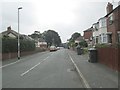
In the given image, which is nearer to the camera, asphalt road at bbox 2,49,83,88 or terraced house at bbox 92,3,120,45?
asphalt road at bbox 2,49,83,88

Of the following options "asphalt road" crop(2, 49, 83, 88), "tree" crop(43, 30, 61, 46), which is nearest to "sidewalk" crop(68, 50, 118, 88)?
"asphalt road" crop(2, 49, 83, 88)

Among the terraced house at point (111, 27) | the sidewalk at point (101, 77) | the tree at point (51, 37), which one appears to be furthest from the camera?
the tree at point (51, 37)

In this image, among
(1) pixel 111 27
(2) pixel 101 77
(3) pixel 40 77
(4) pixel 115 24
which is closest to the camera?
(2) pixel 101 77

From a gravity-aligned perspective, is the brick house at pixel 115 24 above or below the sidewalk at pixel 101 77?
above

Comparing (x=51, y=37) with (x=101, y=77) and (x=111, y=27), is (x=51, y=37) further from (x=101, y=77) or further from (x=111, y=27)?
(x=101, y=77)

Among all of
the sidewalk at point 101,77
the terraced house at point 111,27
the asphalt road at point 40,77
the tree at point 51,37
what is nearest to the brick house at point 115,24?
the terraced house at point 111,27

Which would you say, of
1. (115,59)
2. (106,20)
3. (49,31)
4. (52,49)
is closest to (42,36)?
(49,31)

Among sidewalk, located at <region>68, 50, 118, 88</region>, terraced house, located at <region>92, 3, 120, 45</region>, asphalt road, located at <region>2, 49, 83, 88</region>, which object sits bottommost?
asphalt road, located at <region>2, 49, 83, 88</region>

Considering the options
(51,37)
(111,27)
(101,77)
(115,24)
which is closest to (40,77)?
(101,77)

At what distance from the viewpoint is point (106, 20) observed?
44.5 metres

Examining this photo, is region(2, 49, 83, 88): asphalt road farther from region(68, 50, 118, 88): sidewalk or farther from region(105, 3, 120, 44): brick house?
region(105, 3, 120, 44): brick house

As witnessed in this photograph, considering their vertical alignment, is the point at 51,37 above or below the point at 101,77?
above

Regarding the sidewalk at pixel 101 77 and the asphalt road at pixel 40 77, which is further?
the asphalt road at pixel 40 77

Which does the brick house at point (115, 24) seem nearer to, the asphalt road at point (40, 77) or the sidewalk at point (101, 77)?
the asphalt road at point (40, 77)
